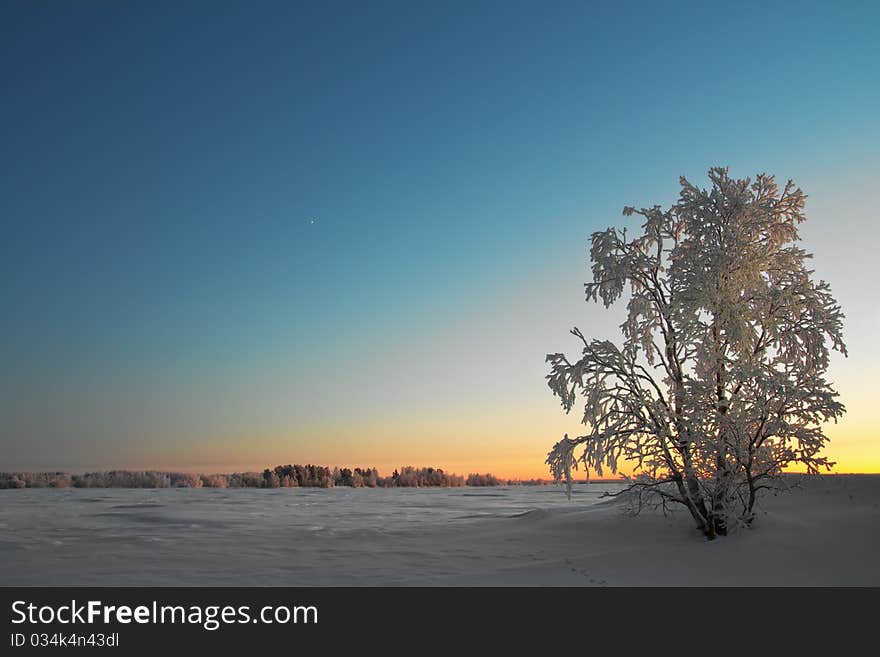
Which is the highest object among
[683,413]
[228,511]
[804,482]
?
[683,413]

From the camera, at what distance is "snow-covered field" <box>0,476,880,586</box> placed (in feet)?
31.3

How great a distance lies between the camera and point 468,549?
12.2 meters

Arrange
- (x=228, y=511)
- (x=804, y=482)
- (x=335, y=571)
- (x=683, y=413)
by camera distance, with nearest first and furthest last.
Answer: (x=335, y=571) < (x=683, y=413) < (x=804, y=482) < (x=228, y=511)

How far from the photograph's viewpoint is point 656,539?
1227 cm

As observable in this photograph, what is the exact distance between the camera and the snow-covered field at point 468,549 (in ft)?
31.3

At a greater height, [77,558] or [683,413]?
[683,413]
